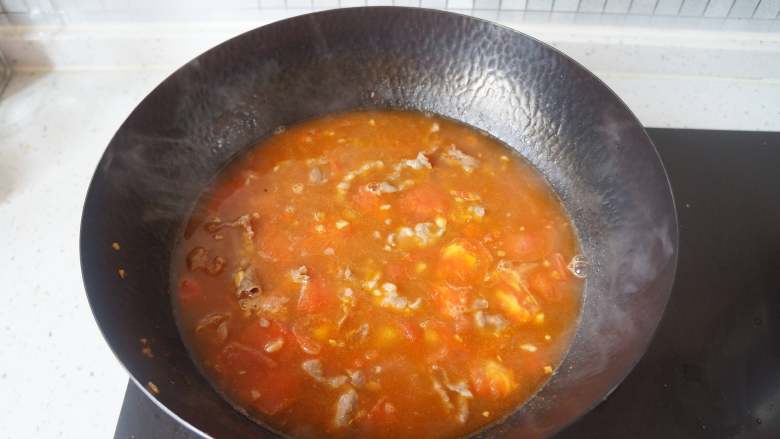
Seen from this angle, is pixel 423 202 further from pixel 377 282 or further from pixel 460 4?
pixel 460 4

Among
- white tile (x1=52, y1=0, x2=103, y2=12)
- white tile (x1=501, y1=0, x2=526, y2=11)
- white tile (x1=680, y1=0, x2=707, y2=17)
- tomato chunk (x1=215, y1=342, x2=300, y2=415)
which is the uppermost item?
white tile (x1=680, y1=0, x2=707, y2=17)

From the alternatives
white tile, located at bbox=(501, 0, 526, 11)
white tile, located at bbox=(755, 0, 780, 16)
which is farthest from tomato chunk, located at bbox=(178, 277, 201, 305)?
white tile, located at bbox=(755, 0, 780, 16)

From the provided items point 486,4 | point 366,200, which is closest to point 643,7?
point 486,4

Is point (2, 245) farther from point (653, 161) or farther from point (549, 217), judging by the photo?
point (653, 161)

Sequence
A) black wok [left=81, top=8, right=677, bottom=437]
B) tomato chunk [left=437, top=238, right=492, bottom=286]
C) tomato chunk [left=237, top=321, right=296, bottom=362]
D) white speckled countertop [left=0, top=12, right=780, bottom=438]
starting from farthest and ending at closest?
Result: white speckled countertop [left=0, top=12, right=780, bottom=438]
tomato chunk [left=437, top=238, right=492, bottom=286]
tomato chunk [left=237, top=321, right=296, bottom=362]
black wok [left=81, top=8, right=677, bottom=437]

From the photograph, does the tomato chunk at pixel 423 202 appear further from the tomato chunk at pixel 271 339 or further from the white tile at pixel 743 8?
the white tile at pixel 743 8

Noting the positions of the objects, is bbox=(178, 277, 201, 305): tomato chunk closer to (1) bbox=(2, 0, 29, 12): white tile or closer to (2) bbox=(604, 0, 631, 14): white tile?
(1) bbox=(2, 0, 29, 12): white tile
